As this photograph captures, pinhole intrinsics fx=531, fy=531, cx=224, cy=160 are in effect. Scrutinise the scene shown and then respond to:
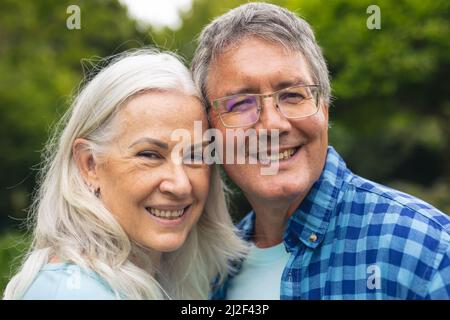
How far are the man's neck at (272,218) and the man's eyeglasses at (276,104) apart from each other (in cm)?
43

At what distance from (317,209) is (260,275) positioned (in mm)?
557

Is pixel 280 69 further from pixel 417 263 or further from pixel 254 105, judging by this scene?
pixel 417 263

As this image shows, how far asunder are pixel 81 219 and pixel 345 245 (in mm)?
1271

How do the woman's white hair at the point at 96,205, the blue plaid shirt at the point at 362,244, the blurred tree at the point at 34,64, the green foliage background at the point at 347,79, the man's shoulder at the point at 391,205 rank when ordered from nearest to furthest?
the blue plaid shirt at the point at 362,244 < the man's shoulder at the point at 391,205 < the woman's white hair at the point at 96,205 < the green foliage background at the point at 347,79 < the blurred tree at the point at 34,64

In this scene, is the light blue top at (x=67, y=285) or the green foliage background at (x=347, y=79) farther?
the green foliage background at (x=347, y=79)

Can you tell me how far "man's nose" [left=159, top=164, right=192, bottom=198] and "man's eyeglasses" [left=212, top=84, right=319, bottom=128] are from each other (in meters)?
0.35

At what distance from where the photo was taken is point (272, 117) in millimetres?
2539

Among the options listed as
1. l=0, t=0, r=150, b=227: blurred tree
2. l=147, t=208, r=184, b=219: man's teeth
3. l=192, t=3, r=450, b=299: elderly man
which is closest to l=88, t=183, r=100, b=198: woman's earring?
l=147, t=208, r=184, b=219: man's teeth

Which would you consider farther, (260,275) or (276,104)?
(260,275)

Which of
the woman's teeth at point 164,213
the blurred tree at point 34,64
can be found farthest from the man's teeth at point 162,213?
the blurred tree at point 34,64

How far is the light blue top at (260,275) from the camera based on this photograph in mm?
2801

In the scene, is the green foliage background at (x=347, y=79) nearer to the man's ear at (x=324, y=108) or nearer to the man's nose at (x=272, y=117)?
the man's ear at (x=324, y=108)

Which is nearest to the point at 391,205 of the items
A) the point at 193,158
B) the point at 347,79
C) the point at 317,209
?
the point at 317,209

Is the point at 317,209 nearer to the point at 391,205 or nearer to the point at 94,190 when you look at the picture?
the point at 391,205
